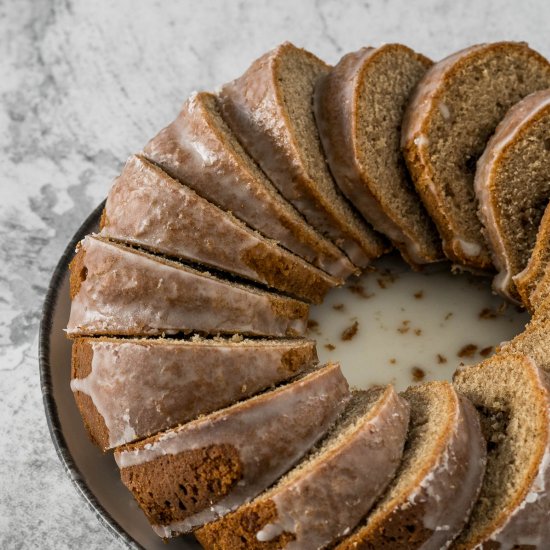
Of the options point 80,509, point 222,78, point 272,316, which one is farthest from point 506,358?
point 222,78

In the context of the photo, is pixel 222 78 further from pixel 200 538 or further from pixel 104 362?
pixel 200 538

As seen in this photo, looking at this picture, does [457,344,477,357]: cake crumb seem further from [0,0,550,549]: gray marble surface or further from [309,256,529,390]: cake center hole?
[0,0,550,549]: gray marble surface

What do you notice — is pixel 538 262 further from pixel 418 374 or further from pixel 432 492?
pixel 432 492

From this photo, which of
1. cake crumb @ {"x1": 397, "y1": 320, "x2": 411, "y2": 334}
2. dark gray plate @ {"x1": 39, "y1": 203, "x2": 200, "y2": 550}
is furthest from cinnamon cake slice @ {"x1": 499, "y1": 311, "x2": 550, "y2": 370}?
dark gray plate @ {"x1": 39, "y1": 203, "x2": 200, "y2": 550}

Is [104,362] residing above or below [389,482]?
above

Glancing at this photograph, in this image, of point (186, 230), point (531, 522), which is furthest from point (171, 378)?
point (531, 522)

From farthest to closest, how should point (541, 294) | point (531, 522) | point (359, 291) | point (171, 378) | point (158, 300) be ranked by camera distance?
1. point (359, 291)
2. point (541, 294)
3. point (158, 300)
4. point (171, 378)
5. point (531, 522)

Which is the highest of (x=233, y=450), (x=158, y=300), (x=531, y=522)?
(x=158, y=300)
